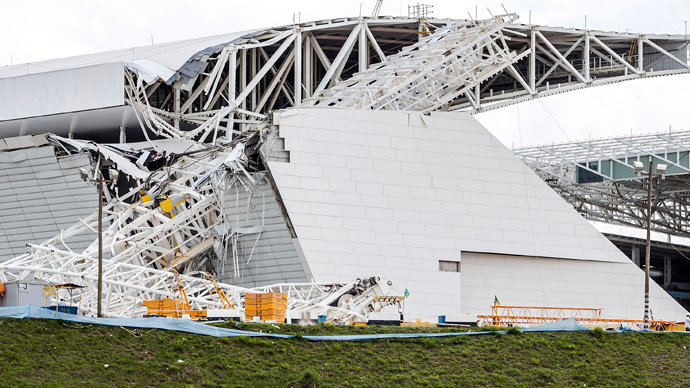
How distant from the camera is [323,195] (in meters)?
57.8

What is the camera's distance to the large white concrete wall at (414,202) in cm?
5762

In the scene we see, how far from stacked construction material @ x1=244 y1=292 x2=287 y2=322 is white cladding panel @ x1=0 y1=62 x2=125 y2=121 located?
25.8m

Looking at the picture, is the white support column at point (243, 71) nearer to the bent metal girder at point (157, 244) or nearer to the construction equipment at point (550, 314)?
the bent metal girder at point (157, 244)

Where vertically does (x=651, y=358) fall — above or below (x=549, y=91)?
below

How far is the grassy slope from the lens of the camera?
3378 cm

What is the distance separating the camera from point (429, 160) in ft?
198

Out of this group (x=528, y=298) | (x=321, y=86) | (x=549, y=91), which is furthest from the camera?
(x=549, y=91)

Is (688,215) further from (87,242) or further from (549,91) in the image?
(87,242)

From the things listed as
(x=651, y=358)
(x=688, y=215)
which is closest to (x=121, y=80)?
(x=651, y=358)

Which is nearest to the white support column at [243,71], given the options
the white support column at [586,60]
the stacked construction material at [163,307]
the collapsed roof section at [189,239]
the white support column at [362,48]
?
the white support column at [362,48]

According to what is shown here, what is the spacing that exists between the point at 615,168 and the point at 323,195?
25611 millimetres

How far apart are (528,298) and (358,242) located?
36.9 ft

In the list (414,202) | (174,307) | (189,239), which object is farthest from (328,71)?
(174,307)

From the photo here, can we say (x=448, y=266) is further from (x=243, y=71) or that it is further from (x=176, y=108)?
(x=243, y=71)
